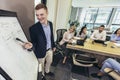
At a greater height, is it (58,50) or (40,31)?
(40,31)

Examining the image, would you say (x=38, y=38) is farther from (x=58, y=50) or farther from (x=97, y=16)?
(x=97, y=16)

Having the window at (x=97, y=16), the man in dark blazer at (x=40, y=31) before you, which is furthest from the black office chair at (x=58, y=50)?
the window at (x=97, y=16)

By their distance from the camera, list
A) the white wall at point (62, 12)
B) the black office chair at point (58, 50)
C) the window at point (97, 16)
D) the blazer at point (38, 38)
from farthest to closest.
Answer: the window at point (97, 16) < the white wall at point (62, 12) < the black office chair at point (58, 50) < the blazer at point (38, 38)

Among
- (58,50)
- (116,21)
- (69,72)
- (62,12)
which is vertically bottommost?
(69,72)

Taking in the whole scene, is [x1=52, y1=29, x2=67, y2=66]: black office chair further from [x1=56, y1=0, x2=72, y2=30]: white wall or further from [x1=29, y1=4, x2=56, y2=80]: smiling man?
[x1=29, y1=4, x2=56, y2=80]: smiling man

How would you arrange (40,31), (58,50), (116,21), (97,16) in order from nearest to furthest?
(40,31), (58,50), (116,21), (97,16)

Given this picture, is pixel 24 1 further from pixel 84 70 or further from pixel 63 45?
pixel 84 70

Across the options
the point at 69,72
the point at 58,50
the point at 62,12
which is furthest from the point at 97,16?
the point at 69,72

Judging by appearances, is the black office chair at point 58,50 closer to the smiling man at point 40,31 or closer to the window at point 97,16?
the smiling man at point 40,31

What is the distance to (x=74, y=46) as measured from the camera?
226 cm

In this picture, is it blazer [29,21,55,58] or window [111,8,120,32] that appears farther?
window [111,8,120,32]

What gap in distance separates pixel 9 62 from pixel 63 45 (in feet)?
7.23

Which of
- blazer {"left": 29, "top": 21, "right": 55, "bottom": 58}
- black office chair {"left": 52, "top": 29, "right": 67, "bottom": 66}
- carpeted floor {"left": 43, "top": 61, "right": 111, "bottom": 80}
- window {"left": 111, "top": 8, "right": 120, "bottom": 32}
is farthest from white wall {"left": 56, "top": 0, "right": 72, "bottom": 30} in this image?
window {"left": 111, "top": 8, "right": 120, "bottom": 32}

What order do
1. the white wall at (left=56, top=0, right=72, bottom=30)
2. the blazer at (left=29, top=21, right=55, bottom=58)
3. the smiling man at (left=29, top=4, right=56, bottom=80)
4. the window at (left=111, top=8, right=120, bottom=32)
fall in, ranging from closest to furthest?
the smiling man at (left=29, top=4, right=56, bottom=80) < the blazer at (left=29, top=21, right=55, bottom=58) < the white wall at (left=56, top=0, right=72, bottom=30) < the window at (left=111, top=8, right=120, bottom=32)
